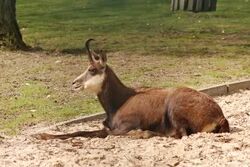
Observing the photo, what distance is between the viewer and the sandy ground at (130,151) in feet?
23.2

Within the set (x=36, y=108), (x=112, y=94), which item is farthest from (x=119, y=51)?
(x=112, y=94)

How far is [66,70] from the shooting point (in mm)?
12609

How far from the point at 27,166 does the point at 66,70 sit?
5.77 m

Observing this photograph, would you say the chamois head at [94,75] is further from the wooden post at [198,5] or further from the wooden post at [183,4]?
the wooden post at [183,4]

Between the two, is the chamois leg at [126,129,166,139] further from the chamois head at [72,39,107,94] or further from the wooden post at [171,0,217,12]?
the wooden post at [171,0,217,12]

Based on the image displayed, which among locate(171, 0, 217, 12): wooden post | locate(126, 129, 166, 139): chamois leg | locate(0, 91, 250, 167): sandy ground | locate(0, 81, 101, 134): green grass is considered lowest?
locate(0, 81, 101, 134): green grass

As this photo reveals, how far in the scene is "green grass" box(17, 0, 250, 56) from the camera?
614 inches

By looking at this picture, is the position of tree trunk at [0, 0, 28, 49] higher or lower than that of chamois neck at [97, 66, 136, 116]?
lower

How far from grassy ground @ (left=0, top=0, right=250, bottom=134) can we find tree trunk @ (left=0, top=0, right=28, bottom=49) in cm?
32

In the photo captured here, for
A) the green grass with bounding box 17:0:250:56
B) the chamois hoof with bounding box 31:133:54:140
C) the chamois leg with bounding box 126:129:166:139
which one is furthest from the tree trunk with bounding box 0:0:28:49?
the chamois leg with bounding box 126:129:166:139

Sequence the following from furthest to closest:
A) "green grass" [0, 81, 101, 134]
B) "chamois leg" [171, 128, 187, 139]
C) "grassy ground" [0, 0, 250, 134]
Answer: "grassy ground" [0, 0, 250, 134] < "green grass" [0, 81, 101, 134] < "chamois leg" [171, 128, 187, 139]

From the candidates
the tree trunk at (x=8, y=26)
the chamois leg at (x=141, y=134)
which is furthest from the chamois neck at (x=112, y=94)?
the tree trunk at (x=8, y=26)

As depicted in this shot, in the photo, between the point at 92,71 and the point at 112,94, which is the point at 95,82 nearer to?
the point at 92,71

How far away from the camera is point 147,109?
8281 millimetres
